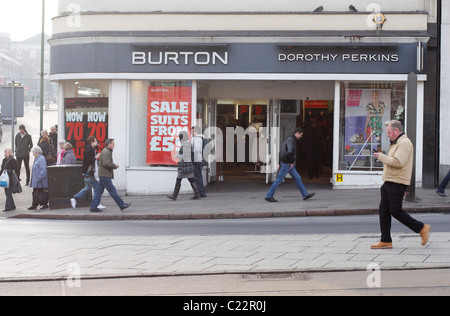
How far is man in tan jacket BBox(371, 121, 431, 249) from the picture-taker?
9.16m

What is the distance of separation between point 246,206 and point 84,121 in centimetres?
644

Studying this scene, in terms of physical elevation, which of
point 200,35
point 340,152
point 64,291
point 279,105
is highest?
point 200,35

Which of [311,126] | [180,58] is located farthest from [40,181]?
[311,126]

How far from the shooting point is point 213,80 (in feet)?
63.6

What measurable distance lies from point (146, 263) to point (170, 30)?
11.0m

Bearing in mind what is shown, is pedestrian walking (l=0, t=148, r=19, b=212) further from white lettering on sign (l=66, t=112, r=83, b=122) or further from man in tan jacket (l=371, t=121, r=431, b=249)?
man in tan jacket (l=371, t=121, r=431, b=249)

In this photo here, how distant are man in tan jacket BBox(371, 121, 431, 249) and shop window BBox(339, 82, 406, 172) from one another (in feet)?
31.1

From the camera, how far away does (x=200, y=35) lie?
1877 cm

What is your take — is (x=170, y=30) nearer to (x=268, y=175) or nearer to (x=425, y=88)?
(x=268, y=175)

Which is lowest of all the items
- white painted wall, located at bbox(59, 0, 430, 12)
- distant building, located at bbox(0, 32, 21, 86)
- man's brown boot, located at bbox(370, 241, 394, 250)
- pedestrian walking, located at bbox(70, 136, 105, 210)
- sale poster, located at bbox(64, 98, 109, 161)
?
man's brown boot, located at bbox(370, 241, 394, 250)

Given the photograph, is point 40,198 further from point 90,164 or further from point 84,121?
point 84,121

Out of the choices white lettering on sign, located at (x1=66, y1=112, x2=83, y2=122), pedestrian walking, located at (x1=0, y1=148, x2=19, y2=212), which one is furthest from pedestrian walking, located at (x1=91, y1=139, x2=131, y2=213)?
white lettering on sign, located at (x1=66, y1=112, x2=83, y2=122)

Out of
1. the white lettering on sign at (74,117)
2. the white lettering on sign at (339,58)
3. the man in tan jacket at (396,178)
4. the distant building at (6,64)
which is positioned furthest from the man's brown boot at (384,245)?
the distant building at (6,64)
